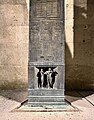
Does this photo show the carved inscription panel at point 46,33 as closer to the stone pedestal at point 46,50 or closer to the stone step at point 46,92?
the stone pedestal at point 46,50

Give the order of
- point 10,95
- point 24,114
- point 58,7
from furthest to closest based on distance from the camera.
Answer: point 10,95 < point 58,7 < point 24,114

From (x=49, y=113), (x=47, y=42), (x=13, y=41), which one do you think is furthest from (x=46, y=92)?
(x=13, y=41)

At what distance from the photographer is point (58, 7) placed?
18.1ft

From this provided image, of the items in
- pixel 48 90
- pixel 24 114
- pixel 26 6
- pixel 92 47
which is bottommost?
pixel 24 114

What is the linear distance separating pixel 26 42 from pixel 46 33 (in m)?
2.51

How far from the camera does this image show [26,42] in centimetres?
802

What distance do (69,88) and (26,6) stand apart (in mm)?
2882

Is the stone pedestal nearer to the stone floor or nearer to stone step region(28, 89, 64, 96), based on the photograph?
stone step region(28, 89, 64, 96)

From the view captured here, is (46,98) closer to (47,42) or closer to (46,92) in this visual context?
(46,92)

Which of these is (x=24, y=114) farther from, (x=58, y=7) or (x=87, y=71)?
(x=87, y=71)

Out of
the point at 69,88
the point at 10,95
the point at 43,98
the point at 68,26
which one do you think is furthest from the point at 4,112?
the point at 68,26

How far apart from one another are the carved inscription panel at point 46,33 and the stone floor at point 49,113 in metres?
1.14

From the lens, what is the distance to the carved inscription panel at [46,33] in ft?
18.2

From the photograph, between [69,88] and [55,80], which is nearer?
[55,80]
